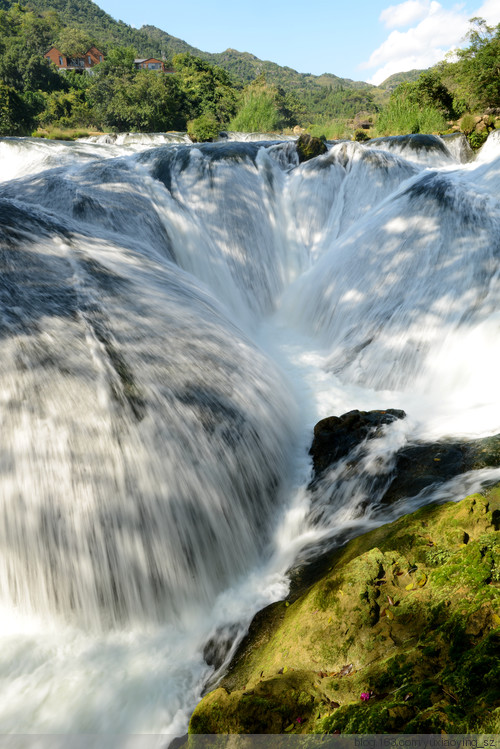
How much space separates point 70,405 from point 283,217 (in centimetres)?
668

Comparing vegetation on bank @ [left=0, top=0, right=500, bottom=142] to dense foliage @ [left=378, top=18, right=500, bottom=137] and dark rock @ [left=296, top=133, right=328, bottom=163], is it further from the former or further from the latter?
dark rock @ [left=296, top=133, right=328, bottom=163]

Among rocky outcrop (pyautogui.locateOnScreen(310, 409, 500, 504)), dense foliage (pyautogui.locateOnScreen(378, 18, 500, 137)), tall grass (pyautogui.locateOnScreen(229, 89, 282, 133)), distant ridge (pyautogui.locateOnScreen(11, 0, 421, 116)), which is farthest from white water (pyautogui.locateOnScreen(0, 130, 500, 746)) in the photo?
distant ridge (pyautogui.locateOnScreen(11, 0, 421, 116))

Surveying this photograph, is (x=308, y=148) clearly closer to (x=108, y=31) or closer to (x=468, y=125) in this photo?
(x=468, y=125)

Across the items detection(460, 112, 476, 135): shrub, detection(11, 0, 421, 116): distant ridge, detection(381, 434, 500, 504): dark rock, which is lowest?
detection(381, 434, 500, 504): dark rock

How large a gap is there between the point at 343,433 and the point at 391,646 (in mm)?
2373

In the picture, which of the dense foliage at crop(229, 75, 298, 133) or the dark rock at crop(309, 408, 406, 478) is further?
the dense foliage at crop(229, 75, 298, 133)

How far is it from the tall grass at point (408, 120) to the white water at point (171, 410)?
10083 mm

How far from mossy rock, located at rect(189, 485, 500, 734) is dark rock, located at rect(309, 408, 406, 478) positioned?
4.56ft

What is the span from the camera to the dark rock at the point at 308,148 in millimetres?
9406

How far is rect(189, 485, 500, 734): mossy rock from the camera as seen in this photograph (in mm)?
1187

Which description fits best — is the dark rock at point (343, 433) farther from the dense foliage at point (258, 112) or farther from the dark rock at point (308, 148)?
the dense foliage at point (258, 112)

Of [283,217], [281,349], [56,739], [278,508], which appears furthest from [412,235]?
[56,739]

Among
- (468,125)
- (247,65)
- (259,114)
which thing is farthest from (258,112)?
(247,65)

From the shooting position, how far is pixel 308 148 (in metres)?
9.41
